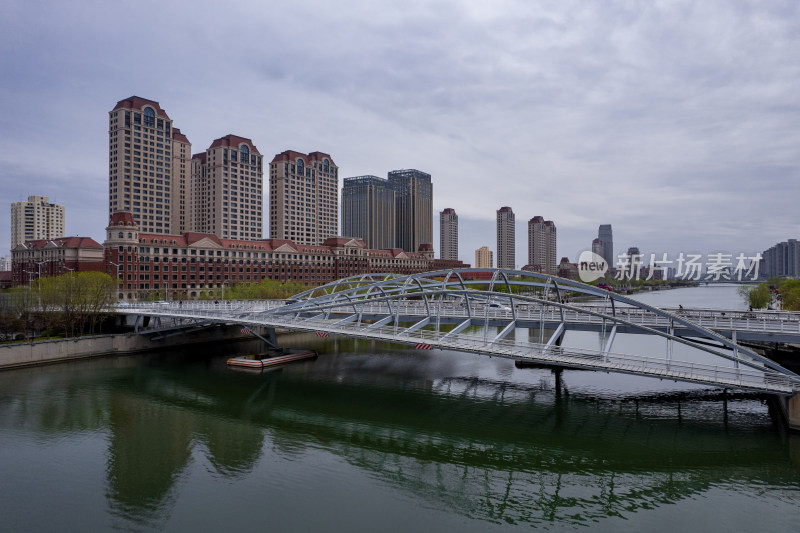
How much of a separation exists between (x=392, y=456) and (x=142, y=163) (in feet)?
349

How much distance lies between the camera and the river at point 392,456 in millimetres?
16859

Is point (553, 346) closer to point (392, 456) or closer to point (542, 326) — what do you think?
point (542, 326)

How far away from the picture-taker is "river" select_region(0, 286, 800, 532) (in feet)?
55.3

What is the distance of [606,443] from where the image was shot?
2345 cm

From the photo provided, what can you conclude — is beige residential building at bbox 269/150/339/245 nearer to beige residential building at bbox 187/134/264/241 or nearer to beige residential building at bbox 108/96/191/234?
beige residential building at bbox 187/134/264/241

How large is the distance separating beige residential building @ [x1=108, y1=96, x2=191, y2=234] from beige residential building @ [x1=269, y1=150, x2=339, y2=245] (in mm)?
28136

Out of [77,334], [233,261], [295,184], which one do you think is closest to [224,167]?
[295,184]

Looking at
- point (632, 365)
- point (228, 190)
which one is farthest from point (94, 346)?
point (228, 190)

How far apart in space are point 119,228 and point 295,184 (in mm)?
61531

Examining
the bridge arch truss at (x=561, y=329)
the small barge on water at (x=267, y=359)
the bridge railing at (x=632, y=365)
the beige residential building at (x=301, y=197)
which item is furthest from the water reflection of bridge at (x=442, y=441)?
the beige residential building at (x=301, y=197)

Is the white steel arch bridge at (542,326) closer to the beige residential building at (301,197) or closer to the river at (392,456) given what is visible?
the river at (392,456)

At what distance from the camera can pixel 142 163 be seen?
353 feet

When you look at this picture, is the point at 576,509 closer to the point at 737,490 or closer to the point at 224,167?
the point at 737,490
